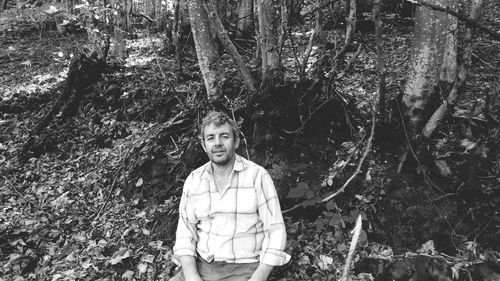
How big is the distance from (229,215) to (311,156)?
1.88 m

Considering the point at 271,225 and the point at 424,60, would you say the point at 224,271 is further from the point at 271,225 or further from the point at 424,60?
the point at 424,60

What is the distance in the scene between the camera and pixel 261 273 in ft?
10.2

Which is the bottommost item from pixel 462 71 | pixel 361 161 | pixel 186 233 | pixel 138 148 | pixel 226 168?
pixel 138 148

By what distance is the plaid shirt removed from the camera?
3270 mm

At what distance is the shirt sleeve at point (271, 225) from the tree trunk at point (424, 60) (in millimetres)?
2046

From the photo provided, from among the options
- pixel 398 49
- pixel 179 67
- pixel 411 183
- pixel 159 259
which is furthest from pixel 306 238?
pixel 179 67

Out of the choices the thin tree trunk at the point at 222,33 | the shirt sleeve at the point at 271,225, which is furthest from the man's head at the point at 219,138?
the thin tree trunk at the point at 222,33

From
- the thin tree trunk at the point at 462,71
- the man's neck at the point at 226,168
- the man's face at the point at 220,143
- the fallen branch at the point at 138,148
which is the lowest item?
the fallen branch at the point at 138,148

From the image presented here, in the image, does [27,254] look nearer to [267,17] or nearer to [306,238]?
[306,238]

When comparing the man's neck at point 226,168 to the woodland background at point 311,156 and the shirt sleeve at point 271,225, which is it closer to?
the shirt sleeve at point 271,225

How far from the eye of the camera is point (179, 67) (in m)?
7.91

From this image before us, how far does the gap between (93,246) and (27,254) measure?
0.96 metres

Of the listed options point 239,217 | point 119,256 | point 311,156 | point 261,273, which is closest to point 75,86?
point 119,256

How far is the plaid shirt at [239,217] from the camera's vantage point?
3.27 meters
